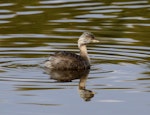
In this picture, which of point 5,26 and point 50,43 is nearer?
point 50,43

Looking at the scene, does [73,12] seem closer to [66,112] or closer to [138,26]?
[138,26]

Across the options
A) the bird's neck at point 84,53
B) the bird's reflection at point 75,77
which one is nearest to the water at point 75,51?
the bird's reflection at point 75,77

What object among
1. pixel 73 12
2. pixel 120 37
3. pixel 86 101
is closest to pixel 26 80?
pixel 86 101

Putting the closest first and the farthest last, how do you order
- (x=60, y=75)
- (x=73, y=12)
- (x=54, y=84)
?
(x=54, y=84)
(x=60, y=75)
(x=73, y=12)

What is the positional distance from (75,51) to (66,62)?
1994mm

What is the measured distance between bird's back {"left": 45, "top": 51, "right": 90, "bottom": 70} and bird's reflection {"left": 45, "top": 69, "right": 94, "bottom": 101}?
0.12m

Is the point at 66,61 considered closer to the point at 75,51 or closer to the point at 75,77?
the point at 75,77

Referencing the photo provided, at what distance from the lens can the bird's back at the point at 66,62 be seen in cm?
1677

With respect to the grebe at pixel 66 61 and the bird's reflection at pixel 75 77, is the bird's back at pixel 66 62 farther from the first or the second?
the bird's reflection at pixel 75 77

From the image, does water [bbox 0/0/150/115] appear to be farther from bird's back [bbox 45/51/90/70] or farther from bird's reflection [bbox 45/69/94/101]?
bird's back [bbox 45/51/90/70]

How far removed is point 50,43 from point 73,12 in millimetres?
4817

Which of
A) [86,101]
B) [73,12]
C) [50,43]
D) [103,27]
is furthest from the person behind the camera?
[73,12]

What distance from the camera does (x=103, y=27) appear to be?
70.9 feet

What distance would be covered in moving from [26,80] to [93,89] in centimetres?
148
